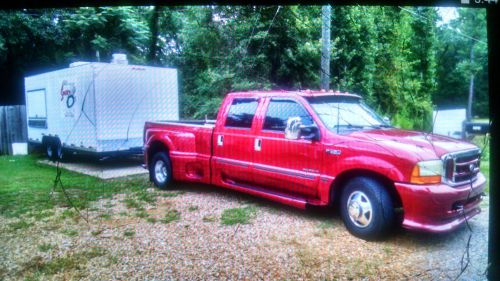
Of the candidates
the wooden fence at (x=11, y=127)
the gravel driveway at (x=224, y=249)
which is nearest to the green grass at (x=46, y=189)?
the gravel driveway at (x=224, y=249)

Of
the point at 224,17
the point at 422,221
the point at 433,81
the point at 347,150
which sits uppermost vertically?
the point at 224,17

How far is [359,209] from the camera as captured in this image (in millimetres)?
4074

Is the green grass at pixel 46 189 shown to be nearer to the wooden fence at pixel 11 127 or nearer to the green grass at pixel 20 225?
the green grass at pixel 20 225

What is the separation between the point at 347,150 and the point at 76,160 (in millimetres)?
7694

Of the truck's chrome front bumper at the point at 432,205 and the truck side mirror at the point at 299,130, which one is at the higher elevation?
the truck side mirror at the point at 299,130

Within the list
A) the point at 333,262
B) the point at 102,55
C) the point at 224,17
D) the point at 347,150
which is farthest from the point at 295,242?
the point at 102,55

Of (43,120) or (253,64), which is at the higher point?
(253,64)

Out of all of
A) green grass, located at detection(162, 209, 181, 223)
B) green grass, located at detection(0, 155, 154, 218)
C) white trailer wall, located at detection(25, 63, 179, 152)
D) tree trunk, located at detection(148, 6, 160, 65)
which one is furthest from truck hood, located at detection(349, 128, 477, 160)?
green grass, located at detection(0, 155, 154, 218)

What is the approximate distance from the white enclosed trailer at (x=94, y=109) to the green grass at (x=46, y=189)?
2.27 feet

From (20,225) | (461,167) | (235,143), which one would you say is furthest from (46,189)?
(461,167)

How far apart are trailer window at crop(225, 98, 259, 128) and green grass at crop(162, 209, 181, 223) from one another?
5.03ft

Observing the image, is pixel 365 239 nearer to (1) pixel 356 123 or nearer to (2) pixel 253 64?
(1) pixel 356 123

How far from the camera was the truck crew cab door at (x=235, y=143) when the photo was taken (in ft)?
17.4

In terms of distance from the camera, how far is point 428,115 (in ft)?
9.20
